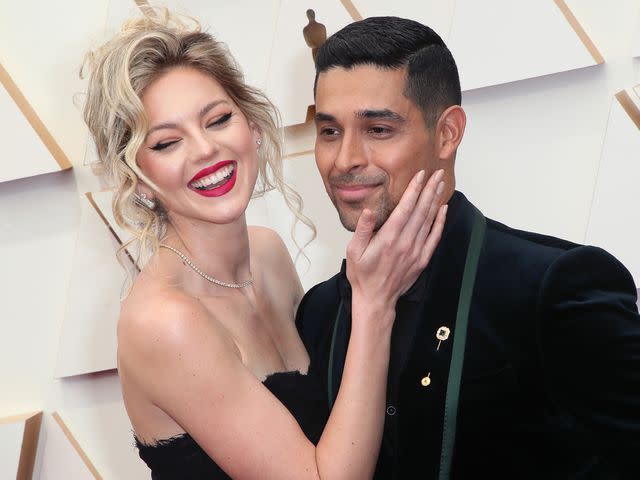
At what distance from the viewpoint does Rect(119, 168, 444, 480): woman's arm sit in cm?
150

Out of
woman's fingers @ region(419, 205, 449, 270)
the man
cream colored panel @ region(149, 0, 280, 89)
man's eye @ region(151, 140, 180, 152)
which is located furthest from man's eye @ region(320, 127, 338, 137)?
cream colored panel @ region(149, 0, 280, 89)

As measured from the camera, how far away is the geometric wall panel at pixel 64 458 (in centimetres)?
264

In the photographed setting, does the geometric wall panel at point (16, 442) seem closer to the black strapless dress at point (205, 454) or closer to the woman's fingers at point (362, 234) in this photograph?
the black strapless dress at point (205, 454)

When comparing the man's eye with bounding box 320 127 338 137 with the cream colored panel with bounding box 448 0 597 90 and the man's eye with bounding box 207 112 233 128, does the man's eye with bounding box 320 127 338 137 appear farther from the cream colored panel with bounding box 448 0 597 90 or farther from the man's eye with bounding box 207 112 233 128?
the cream colored panel with bounding box 448 0 597 90

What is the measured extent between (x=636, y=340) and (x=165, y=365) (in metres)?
0.78

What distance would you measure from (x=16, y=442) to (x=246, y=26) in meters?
1.32

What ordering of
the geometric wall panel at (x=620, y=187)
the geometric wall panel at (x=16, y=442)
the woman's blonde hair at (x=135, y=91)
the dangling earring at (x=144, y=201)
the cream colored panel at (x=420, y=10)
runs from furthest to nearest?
the geometric wall panel at (x=16, y=442)
the cream colored panel at (x=420, y=10)
the geometric wall panel at (x=620, y=187)
the dangling earring at (x=144, y=201)
the woman's blonde hair at (x=135, y=91)

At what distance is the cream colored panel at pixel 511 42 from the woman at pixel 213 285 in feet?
1.78

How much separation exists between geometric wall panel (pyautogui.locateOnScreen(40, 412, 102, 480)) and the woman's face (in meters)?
1.18

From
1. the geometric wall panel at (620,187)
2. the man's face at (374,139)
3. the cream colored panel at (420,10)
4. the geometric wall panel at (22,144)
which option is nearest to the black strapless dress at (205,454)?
the man's face at (374,139)

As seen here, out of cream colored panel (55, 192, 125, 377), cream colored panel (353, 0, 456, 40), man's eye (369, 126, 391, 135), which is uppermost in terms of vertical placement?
cream colored panel (353, 0, 456, 40)

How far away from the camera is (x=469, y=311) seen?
4.83 feet

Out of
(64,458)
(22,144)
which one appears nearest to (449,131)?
(22,144)

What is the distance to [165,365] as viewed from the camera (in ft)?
5.27
